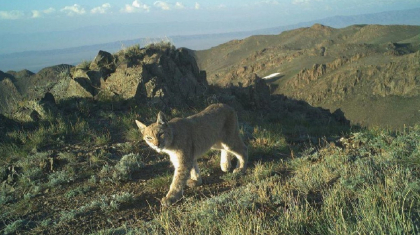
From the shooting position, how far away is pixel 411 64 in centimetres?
3662

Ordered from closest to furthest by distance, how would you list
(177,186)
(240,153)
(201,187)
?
(177,186) < (201,187) < (240,153)

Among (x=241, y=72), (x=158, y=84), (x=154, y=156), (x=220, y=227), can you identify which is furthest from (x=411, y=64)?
(x=220, y=227)

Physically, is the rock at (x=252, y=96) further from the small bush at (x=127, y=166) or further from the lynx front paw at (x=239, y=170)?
the small bush at (x=127, y=166)

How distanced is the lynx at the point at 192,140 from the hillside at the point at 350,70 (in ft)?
44.7

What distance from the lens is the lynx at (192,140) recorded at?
19.1 feet

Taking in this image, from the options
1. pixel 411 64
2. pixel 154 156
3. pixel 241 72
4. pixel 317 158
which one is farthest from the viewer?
pixel 241 72

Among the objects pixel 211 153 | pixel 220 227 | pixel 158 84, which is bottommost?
pixel 211 153

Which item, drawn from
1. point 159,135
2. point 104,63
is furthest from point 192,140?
point 104,63

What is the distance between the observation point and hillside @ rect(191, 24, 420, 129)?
1257 inches

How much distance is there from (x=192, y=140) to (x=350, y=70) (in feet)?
139

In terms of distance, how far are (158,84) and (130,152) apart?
4.17 metres

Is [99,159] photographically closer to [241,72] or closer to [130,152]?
[130,152]

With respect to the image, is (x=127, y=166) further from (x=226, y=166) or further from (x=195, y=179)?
(x=226, y=166)

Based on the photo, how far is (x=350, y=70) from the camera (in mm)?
43062
